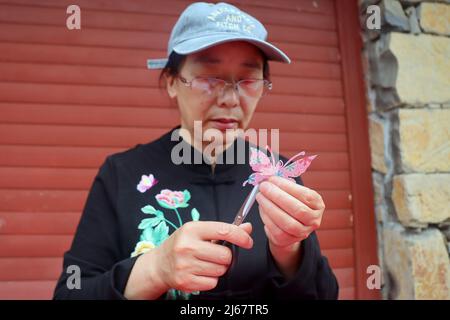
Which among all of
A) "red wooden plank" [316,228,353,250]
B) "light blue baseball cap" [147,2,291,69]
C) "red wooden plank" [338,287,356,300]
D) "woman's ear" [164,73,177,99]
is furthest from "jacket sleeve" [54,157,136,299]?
"red wooden plank" [338,287,356,300]

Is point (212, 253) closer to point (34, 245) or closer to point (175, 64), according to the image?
point (175, 64)

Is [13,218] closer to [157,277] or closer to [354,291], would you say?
[157,277]

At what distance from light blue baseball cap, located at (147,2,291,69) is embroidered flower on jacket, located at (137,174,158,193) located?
0.34 metres

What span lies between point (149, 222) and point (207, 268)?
317mm

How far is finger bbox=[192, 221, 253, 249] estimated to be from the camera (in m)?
0.58

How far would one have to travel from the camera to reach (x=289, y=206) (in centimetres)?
58

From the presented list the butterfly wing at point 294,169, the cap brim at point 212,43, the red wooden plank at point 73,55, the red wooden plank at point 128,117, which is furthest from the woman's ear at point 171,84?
the red wooden plank at point 73,55

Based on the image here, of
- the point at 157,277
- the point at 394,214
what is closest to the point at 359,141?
the point at 394,214

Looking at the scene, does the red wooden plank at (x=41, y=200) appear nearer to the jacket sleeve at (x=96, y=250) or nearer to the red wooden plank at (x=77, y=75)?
the red wooden plank at (x=77, y=75)

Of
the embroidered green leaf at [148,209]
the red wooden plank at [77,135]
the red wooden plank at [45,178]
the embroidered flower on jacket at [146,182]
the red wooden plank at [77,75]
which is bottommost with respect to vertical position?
the embroidered green leaf at [148,209]

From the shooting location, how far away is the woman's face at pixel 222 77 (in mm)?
864

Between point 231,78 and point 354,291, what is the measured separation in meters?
Result: 1.56

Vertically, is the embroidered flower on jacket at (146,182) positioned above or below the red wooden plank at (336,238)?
above

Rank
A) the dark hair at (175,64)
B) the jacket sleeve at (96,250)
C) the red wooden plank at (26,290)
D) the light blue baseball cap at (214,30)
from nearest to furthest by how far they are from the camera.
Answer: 1. the jacket sleeve at (96,250)
2. the light blue baseball cap at (214,30)
3. the dark hair at (175,64)
4. the red wooden plank at (26,290)
